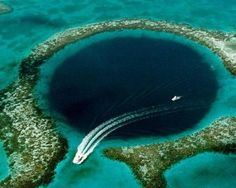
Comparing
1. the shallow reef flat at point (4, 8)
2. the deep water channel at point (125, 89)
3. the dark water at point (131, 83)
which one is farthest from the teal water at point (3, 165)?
the shallow reef flat at point (4, 8)

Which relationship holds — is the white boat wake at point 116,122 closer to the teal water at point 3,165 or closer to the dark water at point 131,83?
the dark water at point 131,83

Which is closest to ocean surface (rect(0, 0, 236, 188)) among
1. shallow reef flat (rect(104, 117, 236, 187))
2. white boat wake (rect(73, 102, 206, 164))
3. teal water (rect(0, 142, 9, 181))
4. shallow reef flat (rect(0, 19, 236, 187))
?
teal water (rect(0, 142, 9, 181))

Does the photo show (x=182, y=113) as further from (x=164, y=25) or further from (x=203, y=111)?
(x=164, y=25)

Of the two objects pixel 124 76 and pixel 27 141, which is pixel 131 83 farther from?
pixel 27 141

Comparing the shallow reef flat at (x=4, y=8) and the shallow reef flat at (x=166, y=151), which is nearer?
the shallow reef flat at (x=166, y=151)

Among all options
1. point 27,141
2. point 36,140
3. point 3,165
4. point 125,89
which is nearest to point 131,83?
point 125,89

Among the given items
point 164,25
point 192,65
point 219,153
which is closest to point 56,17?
point 164,25
